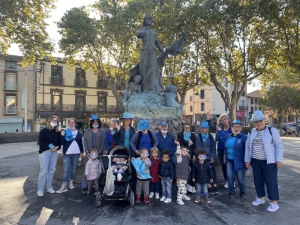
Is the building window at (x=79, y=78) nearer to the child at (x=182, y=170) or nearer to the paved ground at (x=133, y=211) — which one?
the paved ground at (x=133, y=211)

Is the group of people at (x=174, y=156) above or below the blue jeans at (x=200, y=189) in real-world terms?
above

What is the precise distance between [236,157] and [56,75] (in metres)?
29.3

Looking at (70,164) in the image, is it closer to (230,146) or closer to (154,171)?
(154,171)

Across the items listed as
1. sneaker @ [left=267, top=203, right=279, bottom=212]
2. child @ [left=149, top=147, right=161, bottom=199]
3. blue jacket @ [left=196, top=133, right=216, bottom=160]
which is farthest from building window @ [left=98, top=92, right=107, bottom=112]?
sneaker @ [left=267, top=203, right=279, bottom=212]

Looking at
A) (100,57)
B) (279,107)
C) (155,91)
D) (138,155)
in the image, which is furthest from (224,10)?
(279,107)

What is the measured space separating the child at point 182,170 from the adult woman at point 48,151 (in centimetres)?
251

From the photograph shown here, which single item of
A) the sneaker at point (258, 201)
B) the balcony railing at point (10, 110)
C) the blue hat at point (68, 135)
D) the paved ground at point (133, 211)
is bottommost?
the paved ground at point (133, 211)

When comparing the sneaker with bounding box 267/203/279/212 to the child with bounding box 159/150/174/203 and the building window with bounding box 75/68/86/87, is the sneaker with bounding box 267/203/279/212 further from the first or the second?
the building window with bounding box 75/68/86/87

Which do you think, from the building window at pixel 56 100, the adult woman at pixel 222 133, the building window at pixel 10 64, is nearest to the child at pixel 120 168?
the adult woman at pixel 222 133

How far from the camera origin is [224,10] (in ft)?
46.9

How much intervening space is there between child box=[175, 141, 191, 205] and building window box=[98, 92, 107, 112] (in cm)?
2980

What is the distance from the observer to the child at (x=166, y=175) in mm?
4500

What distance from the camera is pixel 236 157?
4734 mm

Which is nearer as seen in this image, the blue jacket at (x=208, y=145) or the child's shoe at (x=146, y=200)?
the child's shoe at (x=146, y=200)
